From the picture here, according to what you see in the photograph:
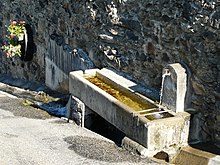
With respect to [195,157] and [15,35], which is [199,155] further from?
[15,35]

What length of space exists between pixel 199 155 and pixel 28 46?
518 cm

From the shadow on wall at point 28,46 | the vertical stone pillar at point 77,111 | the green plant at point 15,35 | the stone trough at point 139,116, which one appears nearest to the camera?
the stone trough at point 139,116

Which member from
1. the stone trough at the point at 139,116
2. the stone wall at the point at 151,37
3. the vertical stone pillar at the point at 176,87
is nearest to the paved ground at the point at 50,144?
the stone trough at the point at 139,116

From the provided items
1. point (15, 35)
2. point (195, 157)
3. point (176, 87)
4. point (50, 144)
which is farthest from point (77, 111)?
point (15, 35)

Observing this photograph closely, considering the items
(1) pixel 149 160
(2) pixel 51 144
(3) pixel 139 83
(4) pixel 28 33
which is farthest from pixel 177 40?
(4) pixel 28 33

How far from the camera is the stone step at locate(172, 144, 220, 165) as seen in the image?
16.6 ft

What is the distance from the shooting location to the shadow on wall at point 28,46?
9391 millimetres

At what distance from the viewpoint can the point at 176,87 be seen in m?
5.39

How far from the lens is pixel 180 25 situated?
5.46 m

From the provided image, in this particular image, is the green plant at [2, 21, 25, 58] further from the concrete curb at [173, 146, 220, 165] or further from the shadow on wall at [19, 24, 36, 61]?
A: the concrete curb at [173, 146, 220, 165]

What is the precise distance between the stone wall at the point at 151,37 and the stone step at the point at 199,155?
0.48ft

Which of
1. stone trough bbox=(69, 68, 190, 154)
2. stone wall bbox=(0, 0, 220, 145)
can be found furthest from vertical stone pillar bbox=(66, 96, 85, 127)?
stone wall bbox=(0, 0, 220, 145)

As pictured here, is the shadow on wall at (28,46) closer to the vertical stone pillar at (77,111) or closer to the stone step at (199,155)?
the vertical stone pillar at (77,111)

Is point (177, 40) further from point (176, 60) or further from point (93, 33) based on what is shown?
point (93, 33)
